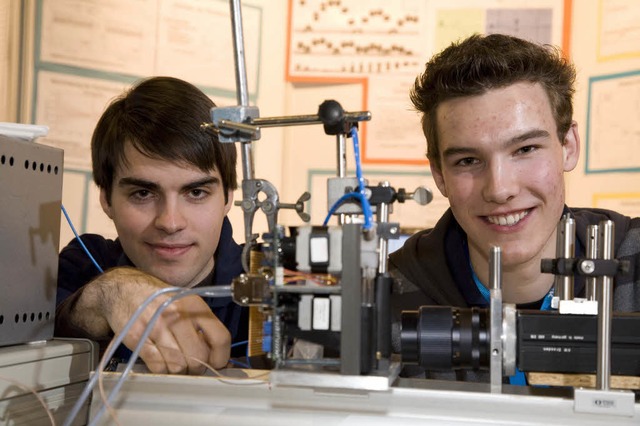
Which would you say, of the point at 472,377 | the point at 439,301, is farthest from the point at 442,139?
the point at 472,377

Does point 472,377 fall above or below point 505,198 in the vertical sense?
Answer: below

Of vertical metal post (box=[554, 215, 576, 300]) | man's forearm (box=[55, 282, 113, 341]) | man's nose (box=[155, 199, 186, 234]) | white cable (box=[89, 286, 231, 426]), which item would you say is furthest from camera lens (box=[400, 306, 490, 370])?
man's nose (box=[155, 199, 186, 234])

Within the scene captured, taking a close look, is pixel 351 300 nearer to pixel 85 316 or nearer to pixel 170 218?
pixel 85 316

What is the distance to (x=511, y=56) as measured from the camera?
4.99ft

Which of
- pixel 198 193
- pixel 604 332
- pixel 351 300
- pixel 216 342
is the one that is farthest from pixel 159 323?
pixel 198 193

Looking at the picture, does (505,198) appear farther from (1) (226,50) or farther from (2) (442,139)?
(1) (226,50)

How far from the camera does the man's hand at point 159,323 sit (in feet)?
3.17

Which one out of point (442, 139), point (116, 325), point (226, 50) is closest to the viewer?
point (116, 325)

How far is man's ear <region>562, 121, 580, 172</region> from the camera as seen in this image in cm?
161

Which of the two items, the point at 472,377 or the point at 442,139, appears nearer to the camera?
the point at 472,377

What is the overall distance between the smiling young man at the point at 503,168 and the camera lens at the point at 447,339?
1.86ft

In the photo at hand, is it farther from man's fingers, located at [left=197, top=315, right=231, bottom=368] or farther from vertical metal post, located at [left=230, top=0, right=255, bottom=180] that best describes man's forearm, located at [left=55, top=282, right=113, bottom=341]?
vertical metal post, located at [left=230, top=0, right=255, bottom=180]

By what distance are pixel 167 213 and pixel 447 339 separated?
868 mm

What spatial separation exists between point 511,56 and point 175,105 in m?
0.74
